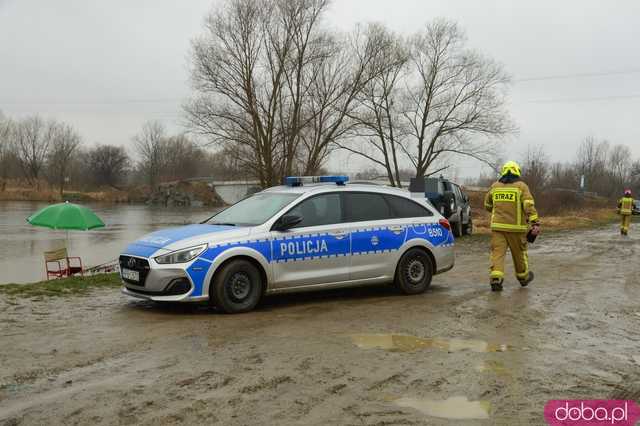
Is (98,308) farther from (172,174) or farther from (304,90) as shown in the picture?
(172,174)

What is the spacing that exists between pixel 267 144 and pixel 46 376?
31.0 m

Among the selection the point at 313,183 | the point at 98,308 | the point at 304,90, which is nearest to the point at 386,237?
the point at 313,183

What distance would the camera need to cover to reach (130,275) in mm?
7672

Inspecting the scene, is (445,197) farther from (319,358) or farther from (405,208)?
(319,358)

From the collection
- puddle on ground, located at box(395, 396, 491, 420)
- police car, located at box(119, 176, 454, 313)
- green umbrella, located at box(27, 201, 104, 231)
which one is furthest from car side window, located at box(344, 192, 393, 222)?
green umbrella, located at box(27, 201, 104, 231)

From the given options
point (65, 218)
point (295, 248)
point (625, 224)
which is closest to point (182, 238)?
point (295, 248)

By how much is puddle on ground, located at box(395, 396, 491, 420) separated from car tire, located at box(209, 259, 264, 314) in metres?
3.42

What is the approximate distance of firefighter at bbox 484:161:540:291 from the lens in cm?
913

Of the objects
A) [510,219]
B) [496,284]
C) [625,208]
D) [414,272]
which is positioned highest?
[510,219]

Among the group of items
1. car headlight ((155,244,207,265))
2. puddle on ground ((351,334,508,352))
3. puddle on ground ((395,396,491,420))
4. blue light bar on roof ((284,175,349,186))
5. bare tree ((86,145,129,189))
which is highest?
bare tree ((86,145,129,189))

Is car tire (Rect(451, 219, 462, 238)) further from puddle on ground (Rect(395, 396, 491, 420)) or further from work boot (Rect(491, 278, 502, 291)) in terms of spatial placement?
puddle on ground (Rect(395, 396, 491, 420))

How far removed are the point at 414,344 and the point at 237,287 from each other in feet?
Result: 8.03

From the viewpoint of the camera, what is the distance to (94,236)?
31297 mm

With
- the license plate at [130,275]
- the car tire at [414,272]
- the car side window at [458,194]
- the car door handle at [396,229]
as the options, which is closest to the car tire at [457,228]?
the car side window at [458,194]
